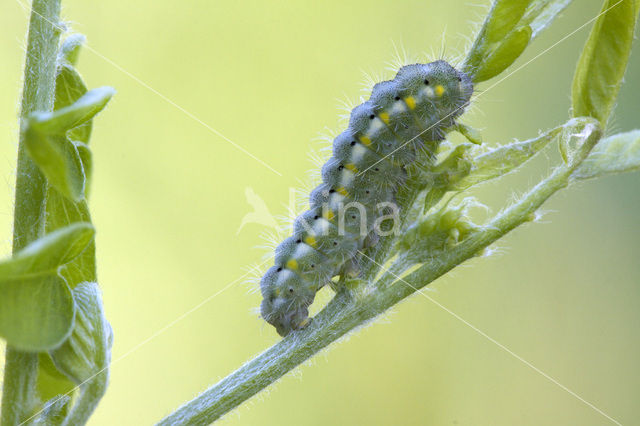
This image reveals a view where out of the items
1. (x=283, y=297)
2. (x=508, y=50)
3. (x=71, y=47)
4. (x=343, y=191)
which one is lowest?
(x=283, y=297)

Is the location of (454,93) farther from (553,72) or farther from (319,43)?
(553,72)

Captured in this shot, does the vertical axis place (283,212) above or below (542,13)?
below

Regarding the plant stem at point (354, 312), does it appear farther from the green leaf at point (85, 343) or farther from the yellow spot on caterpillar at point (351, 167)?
the yellow spot on caterpillar at point (351, 167)

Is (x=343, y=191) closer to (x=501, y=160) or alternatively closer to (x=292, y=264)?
(x=292, y=264)

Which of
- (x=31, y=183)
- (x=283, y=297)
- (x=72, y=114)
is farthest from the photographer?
(x=283, y=297)

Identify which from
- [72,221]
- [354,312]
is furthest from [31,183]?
[354,312]

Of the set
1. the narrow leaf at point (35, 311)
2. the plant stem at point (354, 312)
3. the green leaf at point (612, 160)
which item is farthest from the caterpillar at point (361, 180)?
the narrow leaf at point (35, 311)

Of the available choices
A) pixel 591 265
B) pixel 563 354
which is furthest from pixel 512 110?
pixel 563 354
